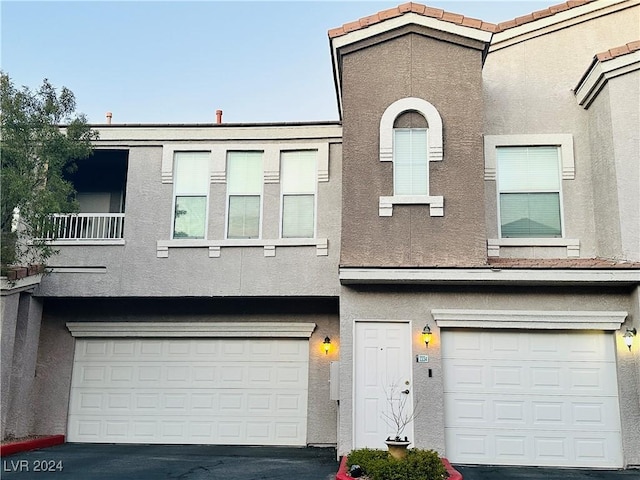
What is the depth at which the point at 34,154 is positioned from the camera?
36.0 ft

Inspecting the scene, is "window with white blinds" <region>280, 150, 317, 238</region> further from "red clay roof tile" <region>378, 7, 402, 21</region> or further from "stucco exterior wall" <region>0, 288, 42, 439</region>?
"stucco exterior wall" <region>0, 288, 42, 439</region>

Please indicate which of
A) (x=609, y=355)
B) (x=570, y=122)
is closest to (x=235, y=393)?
(x=609, y=355)

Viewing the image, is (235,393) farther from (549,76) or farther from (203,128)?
(549,76)

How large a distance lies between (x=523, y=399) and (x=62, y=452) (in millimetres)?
8061

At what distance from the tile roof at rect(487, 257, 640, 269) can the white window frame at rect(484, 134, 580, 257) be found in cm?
49

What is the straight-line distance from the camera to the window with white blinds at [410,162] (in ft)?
34.5

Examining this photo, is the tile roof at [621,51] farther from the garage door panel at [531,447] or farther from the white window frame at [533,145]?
the garage door panel at [531,447]

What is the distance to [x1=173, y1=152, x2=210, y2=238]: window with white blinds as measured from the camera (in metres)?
12.3

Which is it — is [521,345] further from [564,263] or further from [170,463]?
[170,463]

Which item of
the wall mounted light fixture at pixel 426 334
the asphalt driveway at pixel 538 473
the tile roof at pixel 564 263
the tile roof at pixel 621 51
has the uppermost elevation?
the tile roof at pixel 621 51

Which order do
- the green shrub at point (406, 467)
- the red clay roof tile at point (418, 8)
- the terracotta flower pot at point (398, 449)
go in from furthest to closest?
the red clay roof tile at point (418, 8)
the terracotta flower pot at point (398, 449)
the green shrub at point (406, 467)

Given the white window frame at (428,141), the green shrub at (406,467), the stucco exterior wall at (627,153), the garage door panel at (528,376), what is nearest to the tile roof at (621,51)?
the stucco exterior wall at (627,153)

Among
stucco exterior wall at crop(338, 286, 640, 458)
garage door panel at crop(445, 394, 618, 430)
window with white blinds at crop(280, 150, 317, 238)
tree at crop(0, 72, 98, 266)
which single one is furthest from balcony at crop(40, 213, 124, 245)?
garage door panel at crop(445, 394, 618, 430)

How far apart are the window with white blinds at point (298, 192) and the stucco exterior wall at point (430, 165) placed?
5.74ft
